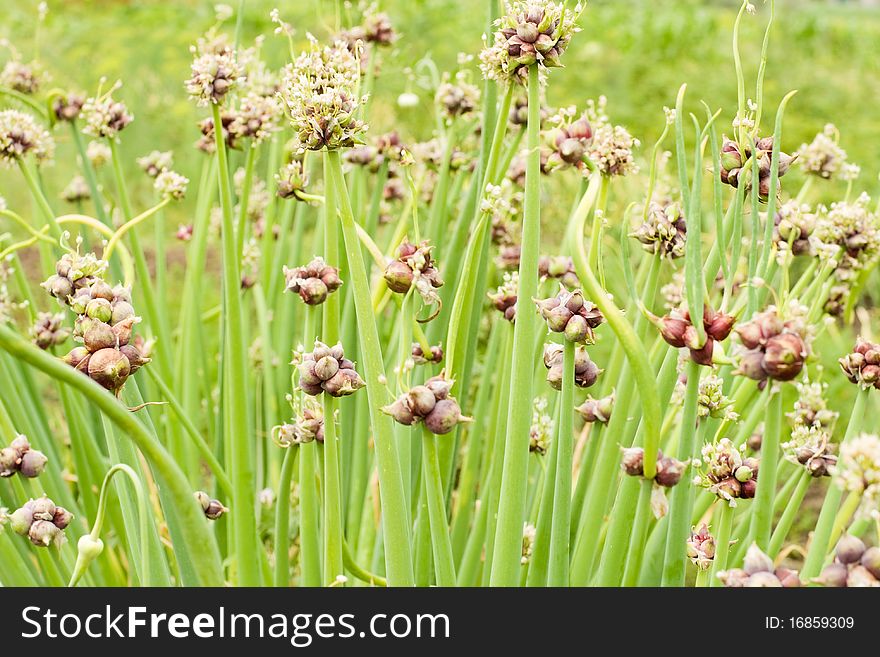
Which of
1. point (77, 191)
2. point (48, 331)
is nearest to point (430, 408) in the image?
point (48, 331)

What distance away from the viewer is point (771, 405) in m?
0.66

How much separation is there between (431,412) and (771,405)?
247 mm

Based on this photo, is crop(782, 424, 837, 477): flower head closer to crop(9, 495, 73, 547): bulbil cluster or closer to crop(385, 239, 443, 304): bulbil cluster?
crop(385, 239, 443, 304): bulbil cluster

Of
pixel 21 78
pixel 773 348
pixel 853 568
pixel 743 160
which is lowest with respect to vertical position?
pixel 853 568

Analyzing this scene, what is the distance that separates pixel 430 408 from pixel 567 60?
4.90 m

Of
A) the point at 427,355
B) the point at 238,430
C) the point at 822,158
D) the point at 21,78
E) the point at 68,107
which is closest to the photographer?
the point at 427,355

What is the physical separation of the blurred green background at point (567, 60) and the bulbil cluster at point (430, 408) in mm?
2897

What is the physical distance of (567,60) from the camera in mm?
5312

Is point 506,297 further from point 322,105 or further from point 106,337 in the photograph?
point 106,337

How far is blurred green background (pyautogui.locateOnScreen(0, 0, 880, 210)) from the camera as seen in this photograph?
4.35m

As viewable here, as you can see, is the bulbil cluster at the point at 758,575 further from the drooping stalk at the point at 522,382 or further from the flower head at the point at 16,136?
the flower head at the point at 16,136
